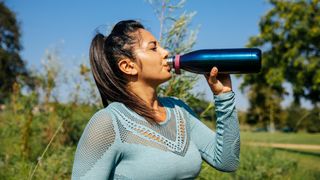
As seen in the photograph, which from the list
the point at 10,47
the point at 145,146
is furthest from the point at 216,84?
the point at 10,47

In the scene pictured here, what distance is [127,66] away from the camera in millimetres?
1793

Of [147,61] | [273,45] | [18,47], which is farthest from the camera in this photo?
[18,47]

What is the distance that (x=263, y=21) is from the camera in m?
23.6

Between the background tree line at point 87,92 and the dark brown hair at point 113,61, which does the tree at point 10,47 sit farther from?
the dark brown hair at point 113,61

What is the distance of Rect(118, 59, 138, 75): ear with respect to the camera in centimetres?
178

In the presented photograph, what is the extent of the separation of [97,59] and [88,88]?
3598 mm

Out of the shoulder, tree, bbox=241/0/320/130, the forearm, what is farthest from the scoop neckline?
tree, bbox=241/0/320/130

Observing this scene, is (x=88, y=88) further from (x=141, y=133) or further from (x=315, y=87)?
(x=315, y=87)

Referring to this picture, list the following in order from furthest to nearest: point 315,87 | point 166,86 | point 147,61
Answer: point 315,87 < point 166,86 < point 147,61

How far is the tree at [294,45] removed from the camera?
20.2m

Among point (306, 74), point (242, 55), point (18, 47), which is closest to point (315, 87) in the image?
point (306, 74)

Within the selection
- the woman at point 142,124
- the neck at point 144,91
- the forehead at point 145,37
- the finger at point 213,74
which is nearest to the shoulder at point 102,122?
the woman at point 142,124

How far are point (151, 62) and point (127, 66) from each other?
0.36ft

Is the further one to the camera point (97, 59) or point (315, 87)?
point (315, 87)
